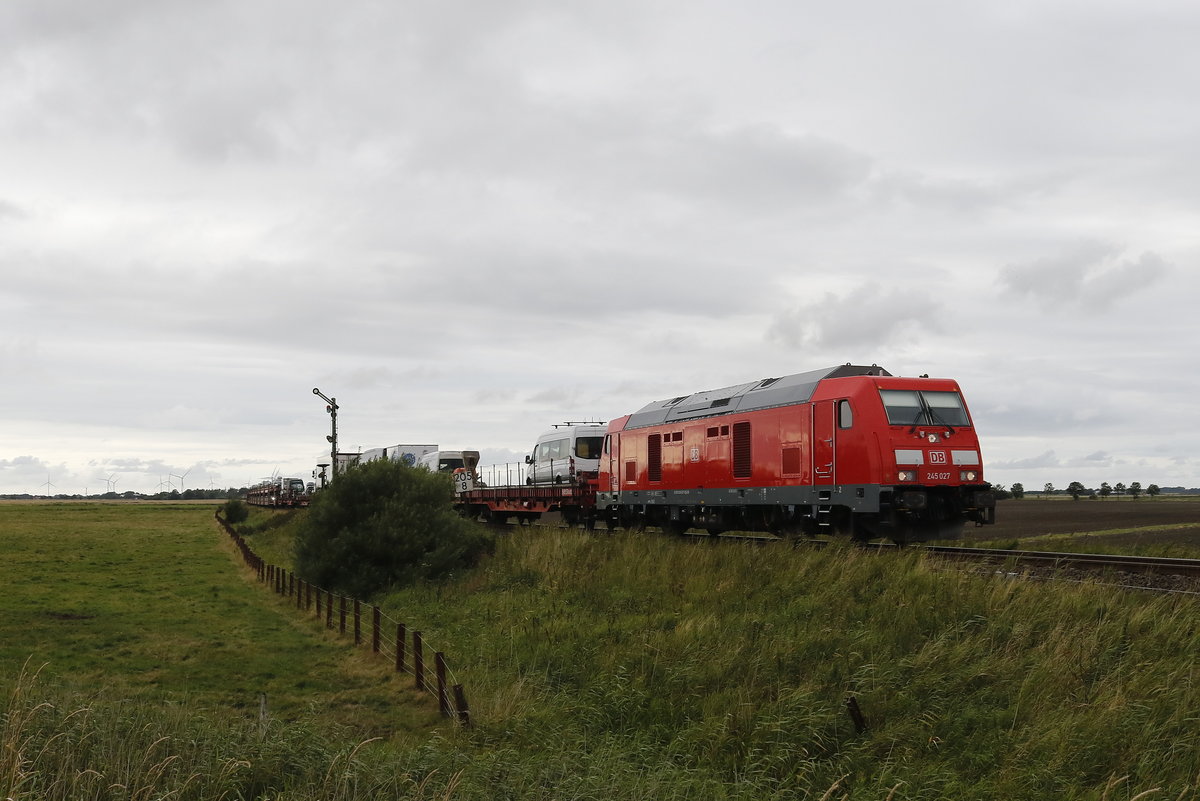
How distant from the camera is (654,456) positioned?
32.0m

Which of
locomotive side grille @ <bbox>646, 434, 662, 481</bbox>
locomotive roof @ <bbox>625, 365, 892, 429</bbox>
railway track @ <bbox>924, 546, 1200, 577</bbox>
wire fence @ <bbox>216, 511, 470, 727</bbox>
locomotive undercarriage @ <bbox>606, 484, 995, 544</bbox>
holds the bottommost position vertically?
wire fence @ <bbox>216, 511, 470, 727</bbox>

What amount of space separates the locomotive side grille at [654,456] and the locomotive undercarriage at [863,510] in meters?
3.83

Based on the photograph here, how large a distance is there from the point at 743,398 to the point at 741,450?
149 centimetres

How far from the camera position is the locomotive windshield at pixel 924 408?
22484mm

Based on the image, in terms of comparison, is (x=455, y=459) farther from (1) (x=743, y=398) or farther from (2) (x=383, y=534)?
(1) (x=743, y=398)

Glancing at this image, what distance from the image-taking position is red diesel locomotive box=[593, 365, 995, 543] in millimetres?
22203

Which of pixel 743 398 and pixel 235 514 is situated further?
pixel 235 514

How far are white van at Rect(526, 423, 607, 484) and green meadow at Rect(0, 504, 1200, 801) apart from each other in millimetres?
17292

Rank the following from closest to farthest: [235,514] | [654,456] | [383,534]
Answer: [383,534] → [654,456] → [235,514]

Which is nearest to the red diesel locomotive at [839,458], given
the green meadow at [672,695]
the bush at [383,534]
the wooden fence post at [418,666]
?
the green meadow at [672,695]

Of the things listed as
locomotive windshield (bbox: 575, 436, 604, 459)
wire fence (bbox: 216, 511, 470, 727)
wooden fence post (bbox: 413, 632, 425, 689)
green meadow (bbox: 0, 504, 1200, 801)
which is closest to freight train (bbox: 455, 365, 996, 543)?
green meadow (bbox: 0, 504, 1200, 801)

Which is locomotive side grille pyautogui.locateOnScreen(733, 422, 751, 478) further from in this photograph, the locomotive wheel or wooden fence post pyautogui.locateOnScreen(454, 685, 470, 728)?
wooden fence post pyautogui.locateOnScreen(454, 685, 470, 728)

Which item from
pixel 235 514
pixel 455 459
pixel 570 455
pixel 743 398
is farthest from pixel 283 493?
pixel 743 398

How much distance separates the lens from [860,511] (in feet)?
73.3
